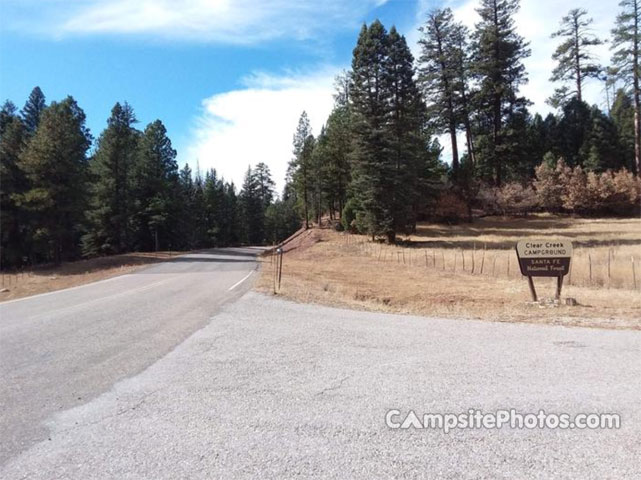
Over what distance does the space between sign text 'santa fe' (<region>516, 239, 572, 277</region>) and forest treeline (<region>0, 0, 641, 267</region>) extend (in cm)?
2041

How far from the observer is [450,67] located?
152 ft

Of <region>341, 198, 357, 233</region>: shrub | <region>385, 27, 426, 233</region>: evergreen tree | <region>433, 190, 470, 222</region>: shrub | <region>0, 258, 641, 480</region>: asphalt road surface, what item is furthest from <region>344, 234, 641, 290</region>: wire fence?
<region>433, 190, 470, 222</region>: shrub

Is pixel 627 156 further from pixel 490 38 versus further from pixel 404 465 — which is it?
pixel 404 465

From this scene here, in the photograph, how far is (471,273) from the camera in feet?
68.3

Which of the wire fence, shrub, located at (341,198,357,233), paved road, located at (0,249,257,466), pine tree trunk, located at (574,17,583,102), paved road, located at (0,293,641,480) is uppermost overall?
pine tree trunk, located at (574,17,583,102)

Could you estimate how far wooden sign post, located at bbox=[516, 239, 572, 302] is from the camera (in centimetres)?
1084

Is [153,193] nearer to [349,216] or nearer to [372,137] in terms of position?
[349,216]

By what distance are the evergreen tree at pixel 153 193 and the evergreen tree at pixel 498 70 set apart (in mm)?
35507

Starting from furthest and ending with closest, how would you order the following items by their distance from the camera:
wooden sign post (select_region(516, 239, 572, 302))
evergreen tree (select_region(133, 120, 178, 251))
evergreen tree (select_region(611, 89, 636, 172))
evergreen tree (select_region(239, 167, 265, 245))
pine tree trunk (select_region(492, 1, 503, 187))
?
evergreen tree (select_region(239, 167, 265, 245))
evergreen tree (select_region(611, 89, 636, 172))
pine tree trunk (select_region(492, 1, 503, 187))
evergreen tree (select_region(133, 120, 178, 251))
wooden sign post (select_region(516, 239, 572, 302))

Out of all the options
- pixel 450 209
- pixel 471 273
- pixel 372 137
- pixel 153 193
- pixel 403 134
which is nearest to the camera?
pixel 471 273

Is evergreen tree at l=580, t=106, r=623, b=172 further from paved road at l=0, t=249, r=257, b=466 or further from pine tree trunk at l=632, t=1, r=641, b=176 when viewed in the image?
paved road at l=0, t=249, r=257, b=466

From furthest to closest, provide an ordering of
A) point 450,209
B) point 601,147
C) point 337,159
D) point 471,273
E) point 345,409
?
point 601,147 → point 337,159 → point 450,209 → point 471,273 → point 345,409

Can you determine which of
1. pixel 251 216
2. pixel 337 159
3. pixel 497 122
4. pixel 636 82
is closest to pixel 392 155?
pixel 337 159

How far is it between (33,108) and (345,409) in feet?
184
